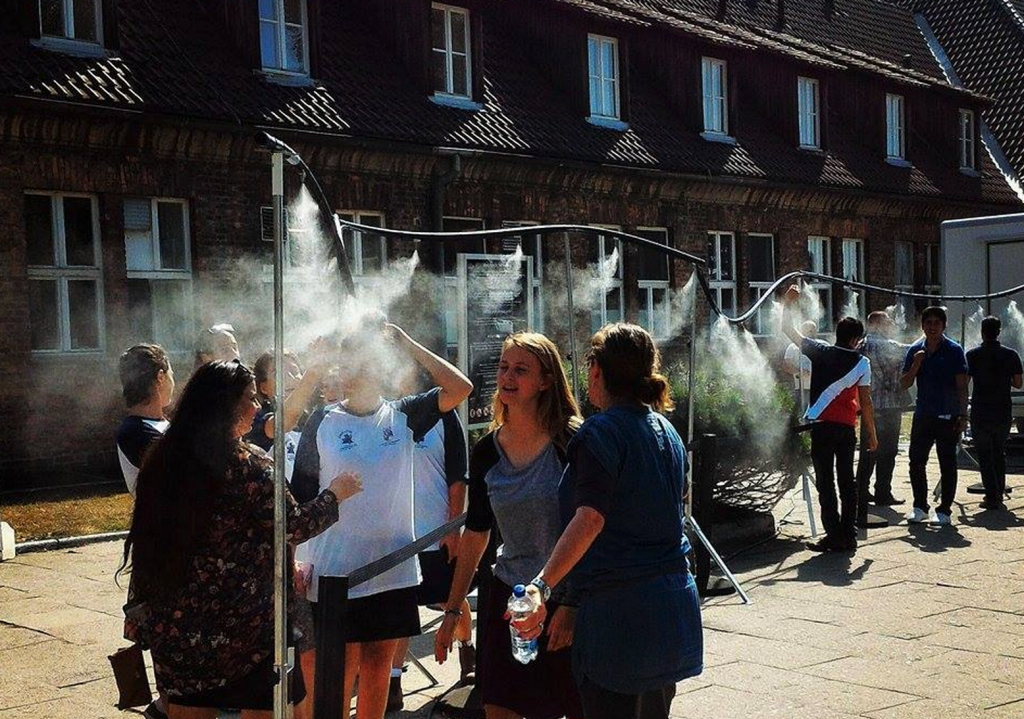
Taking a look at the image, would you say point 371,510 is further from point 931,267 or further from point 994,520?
point 931,267

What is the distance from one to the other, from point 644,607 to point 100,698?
4036 millimetres

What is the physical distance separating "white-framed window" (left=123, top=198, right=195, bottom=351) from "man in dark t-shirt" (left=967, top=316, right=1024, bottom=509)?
9431 mm

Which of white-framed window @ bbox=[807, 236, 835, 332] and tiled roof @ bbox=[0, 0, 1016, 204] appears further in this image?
white-framed window @ bbox=[807, 236, 835, 332]

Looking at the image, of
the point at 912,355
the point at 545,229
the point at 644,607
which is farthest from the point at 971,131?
the point at 644,607

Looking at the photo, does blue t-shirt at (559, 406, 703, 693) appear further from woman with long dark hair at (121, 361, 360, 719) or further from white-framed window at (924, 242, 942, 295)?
white-framed window at (924, 242, 942, 295)

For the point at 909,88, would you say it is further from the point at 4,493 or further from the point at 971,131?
the point at 4,493

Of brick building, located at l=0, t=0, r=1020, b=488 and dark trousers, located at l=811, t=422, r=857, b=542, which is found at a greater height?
brick building, located at l=0, t=0, r=1020, b=488

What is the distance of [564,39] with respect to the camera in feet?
80.9

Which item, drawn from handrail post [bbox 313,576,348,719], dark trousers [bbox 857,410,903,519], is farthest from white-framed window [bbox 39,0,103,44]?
handrail post [bbox 313,576,348,719]

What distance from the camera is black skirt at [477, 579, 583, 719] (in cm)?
494

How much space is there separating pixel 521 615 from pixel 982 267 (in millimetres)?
18088

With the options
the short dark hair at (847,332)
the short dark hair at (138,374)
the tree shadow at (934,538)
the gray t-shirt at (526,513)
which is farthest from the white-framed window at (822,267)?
the gray t-shirt at (526,513)

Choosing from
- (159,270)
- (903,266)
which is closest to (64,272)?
(159,270)

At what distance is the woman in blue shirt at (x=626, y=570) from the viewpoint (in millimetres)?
4414
